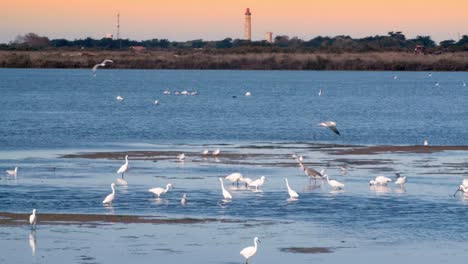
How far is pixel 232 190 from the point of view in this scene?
22797 mm

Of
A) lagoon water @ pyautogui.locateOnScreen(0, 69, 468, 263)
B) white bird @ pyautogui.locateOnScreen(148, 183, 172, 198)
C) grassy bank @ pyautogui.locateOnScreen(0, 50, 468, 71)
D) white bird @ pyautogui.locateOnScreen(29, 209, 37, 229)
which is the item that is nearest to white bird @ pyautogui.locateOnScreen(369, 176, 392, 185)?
lagoon water @ pyautogui.locateOnScreen(0, 69, 468, 263)

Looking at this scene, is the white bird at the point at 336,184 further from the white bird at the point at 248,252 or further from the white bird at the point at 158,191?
the white bird at the point at 248,252

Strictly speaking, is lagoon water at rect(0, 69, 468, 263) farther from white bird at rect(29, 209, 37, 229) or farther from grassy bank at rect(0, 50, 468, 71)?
grassy bank at rect(0, 50, 468, 71)

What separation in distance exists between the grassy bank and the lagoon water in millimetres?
91619

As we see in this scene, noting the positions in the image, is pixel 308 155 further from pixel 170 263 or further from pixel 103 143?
pixel 170 263

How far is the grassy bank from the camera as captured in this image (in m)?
143

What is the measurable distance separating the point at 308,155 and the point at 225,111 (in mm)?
25593

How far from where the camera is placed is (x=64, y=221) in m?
18.6

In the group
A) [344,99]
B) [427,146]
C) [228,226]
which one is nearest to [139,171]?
[228,226]

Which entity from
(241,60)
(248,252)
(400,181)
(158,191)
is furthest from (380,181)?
(241,60)

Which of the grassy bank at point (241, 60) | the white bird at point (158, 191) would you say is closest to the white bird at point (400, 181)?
the white bird at point (158, 191)

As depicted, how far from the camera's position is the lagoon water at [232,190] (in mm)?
16500

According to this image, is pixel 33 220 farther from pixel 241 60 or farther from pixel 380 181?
pixel 241 60

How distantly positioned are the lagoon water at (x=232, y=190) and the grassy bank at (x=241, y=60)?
9162 cm
